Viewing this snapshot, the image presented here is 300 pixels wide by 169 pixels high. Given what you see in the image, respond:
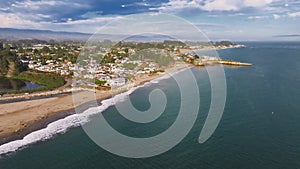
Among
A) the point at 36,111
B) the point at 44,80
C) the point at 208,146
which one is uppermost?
the point at 44,80

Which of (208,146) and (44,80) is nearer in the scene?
(208,146)

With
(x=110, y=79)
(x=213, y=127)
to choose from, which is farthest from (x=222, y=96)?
(x=110, y=79)

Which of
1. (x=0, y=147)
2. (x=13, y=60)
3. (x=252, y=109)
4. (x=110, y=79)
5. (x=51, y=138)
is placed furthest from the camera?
(x=13, y=60)

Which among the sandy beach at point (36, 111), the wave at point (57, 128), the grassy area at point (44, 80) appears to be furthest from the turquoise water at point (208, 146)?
the grassy area at point (44, 80)

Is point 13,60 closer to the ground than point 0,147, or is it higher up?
higher up

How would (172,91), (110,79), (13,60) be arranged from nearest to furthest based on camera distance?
(172,91), (110,79), (13,60)

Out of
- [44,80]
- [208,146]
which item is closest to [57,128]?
[208,146]

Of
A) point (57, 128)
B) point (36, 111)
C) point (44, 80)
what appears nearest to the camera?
point (57, 128)

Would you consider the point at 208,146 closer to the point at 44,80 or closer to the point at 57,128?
the point at 57,128

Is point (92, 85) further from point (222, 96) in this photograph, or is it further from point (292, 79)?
point (292, 79)
